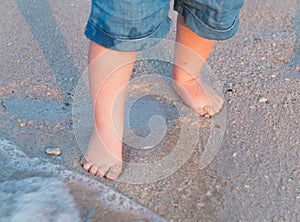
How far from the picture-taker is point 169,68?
2119mm

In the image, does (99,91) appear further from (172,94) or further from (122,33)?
(172,94)

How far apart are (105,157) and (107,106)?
0.18 metres

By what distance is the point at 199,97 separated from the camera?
6.19ft

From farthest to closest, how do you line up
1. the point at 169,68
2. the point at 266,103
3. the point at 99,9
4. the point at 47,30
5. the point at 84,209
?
the point at 47,30 < the point at 169,68 < the point at 266,103 < the point at 84,209 < the point at 99,9

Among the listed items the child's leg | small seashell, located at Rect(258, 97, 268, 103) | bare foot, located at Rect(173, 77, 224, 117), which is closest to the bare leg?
bare foot, located at Rect(173, 77, 224, 117)

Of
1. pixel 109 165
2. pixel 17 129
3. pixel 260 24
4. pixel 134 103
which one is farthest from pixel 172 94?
pixel 260 24

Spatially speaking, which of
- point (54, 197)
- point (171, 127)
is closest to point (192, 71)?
point (171, 127)

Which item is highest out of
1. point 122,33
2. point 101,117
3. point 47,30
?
point 122,33

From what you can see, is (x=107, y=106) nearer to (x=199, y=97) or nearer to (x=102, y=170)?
(x=102, y=170)

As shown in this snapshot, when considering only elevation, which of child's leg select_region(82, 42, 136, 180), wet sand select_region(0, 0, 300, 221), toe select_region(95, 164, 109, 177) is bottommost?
wet sand select_region(0, 0, 300, 221)

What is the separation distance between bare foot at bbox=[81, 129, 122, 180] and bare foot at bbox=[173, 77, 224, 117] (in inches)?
16.1

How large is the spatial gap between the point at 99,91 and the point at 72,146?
0.29 meters

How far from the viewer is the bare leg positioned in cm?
179

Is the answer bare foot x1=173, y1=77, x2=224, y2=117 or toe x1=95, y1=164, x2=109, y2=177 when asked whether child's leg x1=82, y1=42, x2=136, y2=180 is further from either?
bare foot x1=173, y1=77, x2=224, y2=117
